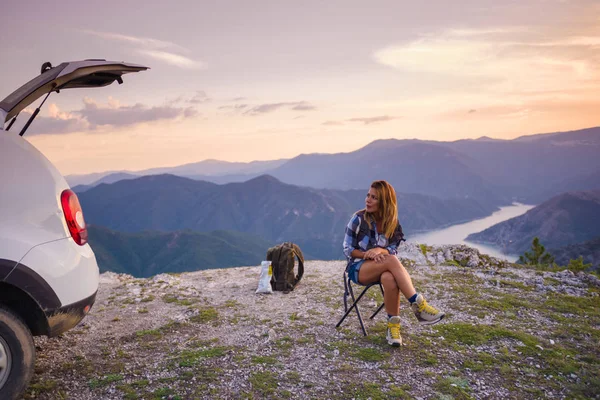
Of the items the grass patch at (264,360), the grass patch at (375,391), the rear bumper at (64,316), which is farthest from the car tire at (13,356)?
the grass patch at (375,391)

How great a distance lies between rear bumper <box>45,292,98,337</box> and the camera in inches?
152

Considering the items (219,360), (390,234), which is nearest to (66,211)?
(219,360)

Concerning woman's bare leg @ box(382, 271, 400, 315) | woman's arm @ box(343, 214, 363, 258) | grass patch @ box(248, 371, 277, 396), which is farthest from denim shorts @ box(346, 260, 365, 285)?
grass patch @ box(248, 371, 277, 396)

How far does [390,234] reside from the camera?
18.7 feet

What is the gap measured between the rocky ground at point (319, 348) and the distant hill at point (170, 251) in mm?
138792

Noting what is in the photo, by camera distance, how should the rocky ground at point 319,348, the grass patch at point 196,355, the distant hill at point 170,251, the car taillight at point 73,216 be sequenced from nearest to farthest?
1. the car taillight at point 73,216
2. the rocky ground at point 319,348
3. the grass patch at point 196,355
4. the distant hill at point 170,251

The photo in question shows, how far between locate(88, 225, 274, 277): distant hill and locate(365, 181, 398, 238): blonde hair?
5561 inches

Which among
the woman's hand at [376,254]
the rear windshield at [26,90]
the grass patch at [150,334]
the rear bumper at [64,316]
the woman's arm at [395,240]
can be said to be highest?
the rear windshield at [26,90]

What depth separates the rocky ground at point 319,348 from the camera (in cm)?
426

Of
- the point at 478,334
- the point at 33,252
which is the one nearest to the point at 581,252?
the point at 478,334

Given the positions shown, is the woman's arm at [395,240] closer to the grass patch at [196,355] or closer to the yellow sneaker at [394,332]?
the yellow sneaker at [394,332]

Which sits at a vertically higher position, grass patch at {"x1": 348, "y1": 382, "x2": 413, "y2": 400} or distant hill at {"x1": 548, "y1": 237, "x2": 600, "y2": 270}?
grass patch at {"x1": 348, "y1": 382, "x2": 413, "y2": 400}

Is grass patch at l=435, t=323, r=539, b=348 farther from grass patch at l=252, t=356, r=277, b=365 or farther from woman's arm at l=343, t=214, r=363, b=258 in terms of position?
grass patch at l=252, t=356, r=277, b=365

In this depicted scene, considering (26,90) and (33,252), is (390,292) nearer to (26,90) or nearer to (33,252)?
(33,252)
